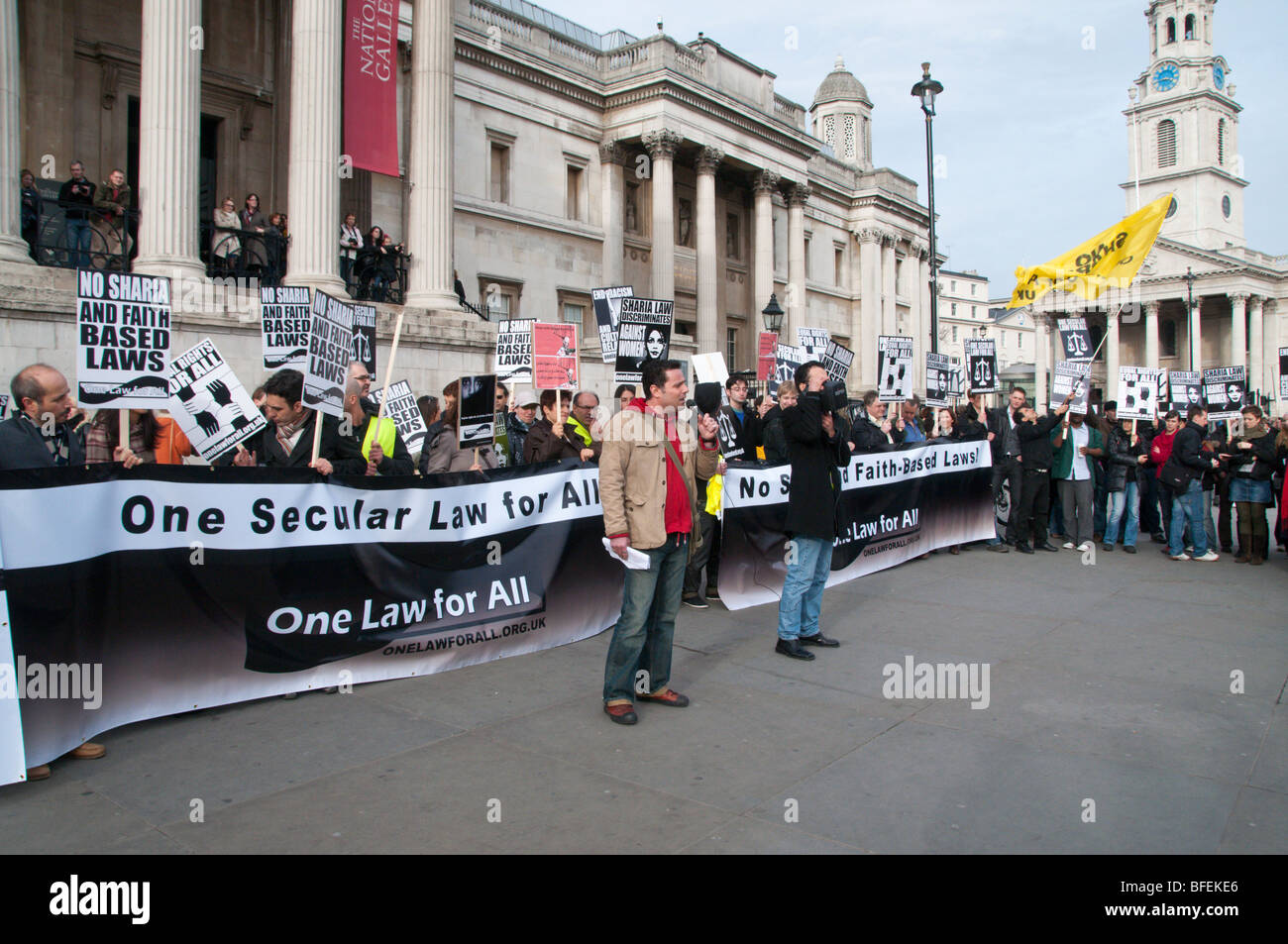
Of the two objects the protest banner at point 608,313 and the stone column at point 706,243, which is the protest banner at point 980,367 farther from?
the stone column at point 706,243

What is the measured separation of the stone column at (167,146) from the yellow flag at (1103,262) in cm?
1362

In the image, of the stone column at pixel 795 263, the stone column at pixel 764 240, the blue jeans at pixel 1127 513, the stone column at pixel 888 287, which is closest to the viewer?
the blue jeans at pixel 1127 513

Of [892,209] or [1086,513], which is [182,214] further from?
[892,209]

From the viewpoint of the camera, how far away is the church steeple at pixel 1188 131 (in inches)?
3423

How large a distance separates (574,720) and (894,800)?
2015 mm

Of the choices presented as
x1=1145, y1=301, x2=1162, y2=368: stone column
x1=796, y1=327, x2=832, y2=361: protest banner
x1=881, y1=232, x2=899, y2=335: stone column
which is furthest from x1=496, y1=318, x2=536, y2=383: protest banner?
x1=1145, y1=301, x2=1162, y2=368: stone column

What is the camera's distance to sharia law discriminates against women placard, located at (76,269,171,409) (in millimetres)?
5992

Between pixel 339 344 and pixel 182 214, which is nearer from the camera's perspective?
pixel 339 344

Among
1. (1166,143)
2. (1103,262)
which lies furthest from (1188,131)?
(1103,262)

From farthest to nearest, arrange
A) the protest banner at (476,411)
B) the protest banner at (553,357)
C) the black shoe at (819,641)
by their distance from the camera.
A: the protest banner at (553,357) → the protest banner at (476,411) → the black shoe at (819,641)

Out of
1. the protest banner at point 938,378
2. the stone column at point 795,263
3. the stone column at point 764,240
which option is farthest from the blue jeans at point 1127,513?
the stone column at point 795,263

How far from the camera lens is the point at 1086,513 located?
1308 cm

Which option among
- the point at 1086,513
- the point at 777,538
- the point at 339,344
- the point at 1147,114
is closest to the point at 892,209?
the point at 1086,513

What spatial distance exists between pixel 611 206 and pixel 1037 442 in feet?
76.8
